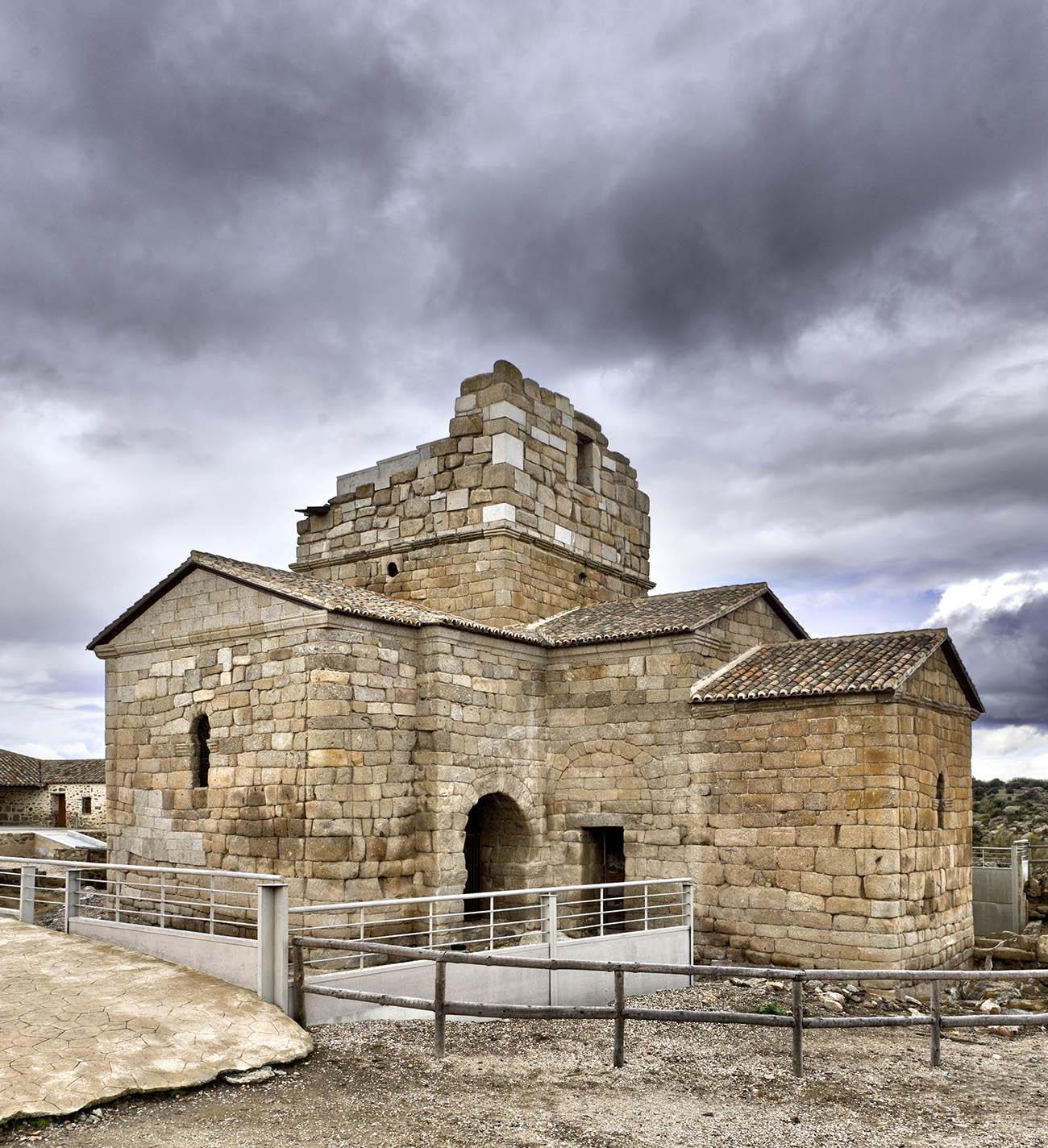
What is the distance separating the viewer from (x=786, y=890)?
533 inches

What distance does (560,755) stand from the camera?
15852mm

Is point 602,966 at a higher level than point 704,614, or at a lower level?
lower

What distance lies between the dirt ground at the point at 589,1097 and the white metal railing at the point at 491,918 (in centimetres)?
176

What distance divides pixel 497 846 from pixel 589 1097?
25.7 feet

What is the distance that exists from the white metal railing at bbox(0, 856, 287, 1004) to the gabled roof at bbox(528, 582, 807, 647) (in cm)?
595

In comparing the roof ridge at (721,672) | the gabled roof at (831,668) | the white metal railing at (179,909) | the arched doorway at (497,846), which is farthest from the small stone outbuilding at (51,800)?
the gabled roof at (831,668)

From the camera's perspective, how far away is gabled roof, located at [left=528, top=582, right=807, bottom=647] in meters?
15.4

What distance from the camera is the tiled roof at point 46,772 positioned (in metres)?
33.8

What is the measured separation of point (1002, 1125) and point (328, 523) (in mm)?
16341

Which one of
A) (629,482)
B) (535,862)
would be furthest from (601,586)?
(535,862)

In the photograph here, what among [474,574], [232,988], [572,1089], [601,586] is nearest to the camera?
[572,1089]

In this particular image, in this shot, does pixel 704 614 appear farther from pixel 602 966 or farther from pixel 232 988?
pixel 232 988

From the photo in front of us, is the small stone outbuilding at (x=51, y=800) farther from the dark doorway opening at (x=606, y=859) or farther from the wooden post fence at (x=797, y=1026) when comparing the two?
the wooden post fence at (x=797, y=1026)

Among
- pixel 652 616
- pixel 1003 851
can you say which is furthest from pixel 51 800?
pixel 1003 851
